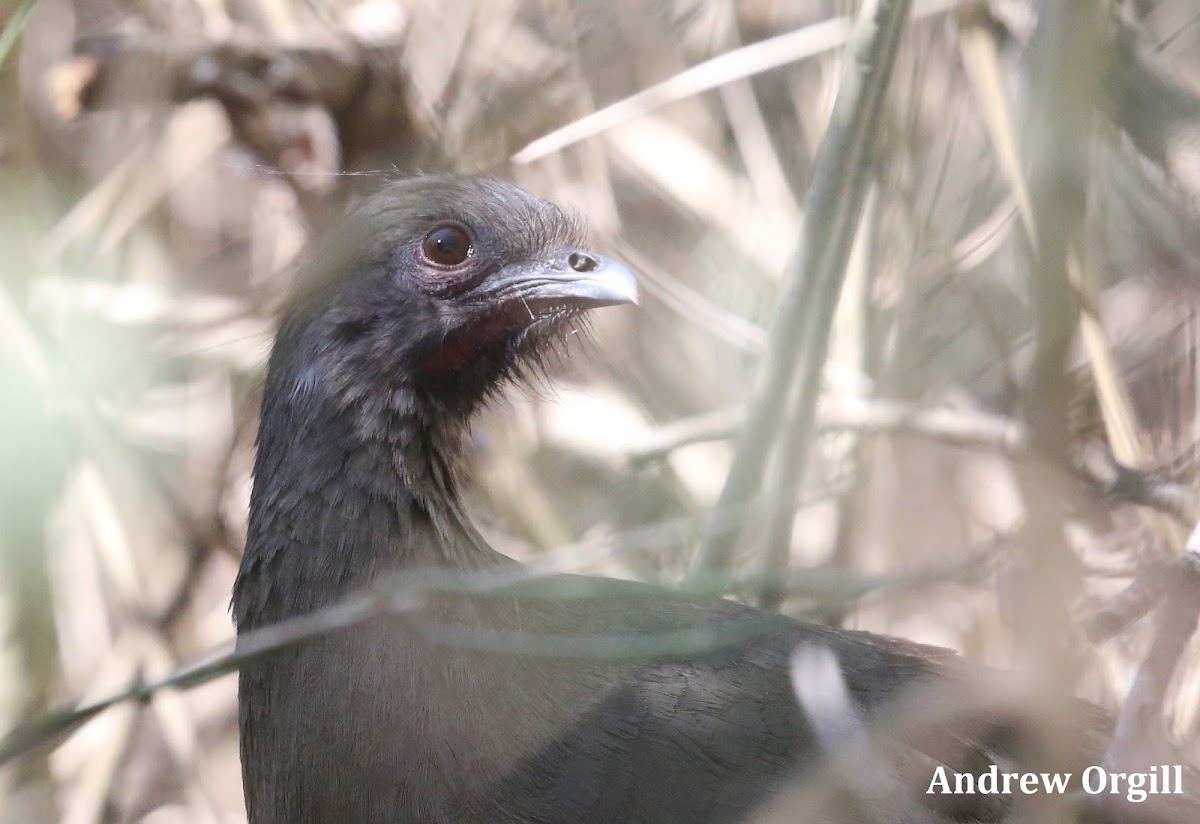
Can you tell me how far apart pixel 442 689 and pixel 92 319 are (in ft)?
7.35

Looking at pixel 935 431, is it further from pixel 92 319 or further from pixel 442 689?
pixel 92 319

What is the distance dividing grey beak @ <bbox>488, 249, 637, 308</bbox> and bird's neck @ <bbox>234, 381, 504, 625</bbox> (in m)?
0.42

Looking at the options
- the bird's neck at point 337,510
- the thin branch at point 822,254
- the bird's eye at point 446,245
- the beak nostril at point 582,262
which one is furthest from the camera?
the beak nostril at point 582,262

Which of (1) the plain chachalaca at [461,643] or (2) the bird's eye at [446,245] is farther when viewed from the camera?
(2) the bird's eye at [446,245]

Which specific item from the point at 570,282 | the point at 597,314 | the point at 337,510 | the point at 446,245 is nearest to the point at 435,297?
the point at 446,245

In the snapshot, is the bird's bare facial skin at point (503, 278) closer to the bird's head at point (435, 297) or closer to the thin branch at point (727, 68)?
the bird's head at point (435, 297)

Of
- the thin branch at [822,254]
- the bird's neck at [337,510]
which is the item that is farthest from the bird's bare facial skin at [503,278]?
the thin branch at [822,254]

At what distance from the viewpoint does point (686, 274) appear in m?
5.01

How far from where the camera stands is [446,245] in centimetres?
307

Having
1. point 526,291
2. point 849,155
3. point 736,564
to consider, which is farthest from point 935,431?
point 526,291

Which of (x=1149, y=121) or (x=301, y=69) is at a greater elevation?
(x=301, y=69)

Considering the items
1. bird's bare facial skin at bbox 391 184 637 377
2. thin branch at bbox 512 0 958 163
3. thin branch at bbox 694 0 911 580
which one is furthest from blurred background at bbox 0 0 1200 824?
bird's bare facial skin at bbox 391 184 637 377

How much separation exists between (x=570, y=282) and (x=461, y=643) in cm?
102

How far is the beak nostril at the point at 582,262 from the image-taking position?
320 cm
